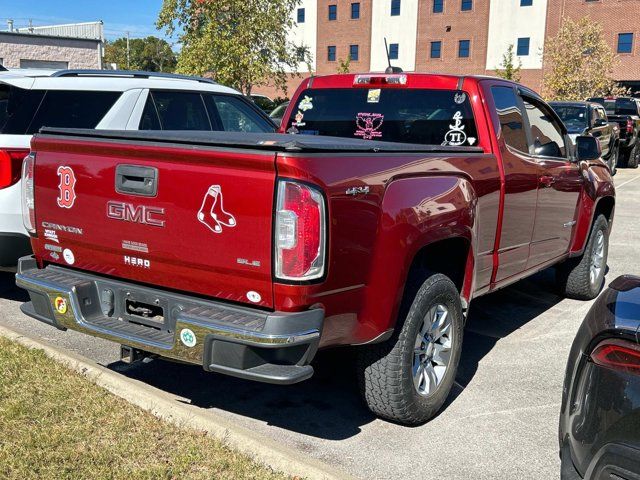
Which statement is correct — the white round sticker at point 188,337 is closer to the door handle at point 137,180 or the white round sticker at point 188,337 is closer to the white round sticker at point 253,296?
the white round sticker at point 253,296

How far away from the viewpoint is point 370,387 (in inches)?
149

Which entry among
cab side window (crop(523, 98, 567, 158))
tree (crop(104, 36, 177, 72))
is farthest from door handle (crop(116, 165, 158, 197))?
tree (crop(104, 36, 177, 72))

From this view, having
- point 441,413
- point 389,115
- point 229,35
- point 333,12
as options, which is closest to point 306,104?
point 389,115

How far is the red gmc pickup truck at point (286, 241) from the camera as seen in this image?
10.1 feet

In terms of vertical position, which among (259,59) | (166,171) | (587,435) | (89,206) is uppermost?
(259,59)

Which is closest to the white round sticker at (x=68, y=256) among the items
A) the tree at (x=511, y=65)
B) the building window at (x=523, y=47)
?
the tree at (x=511, y=65)

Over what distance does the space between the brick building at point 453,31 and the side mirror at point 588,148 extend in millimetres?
46130

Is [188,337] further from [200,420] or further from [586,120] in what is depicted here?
[586,120]

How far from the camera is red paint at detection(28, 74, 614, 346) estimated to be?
308cm

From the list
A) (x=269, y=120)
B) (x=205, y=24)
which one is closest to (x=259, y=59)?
(x=205, y=24)

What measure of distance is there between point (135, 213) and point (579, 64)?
3905 centimetres

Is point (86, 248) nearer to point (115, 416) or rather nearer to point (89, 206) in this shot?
point (89, 206)

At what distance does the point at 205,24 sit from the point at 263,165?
76.4ft

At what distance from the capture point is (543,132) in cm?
574
